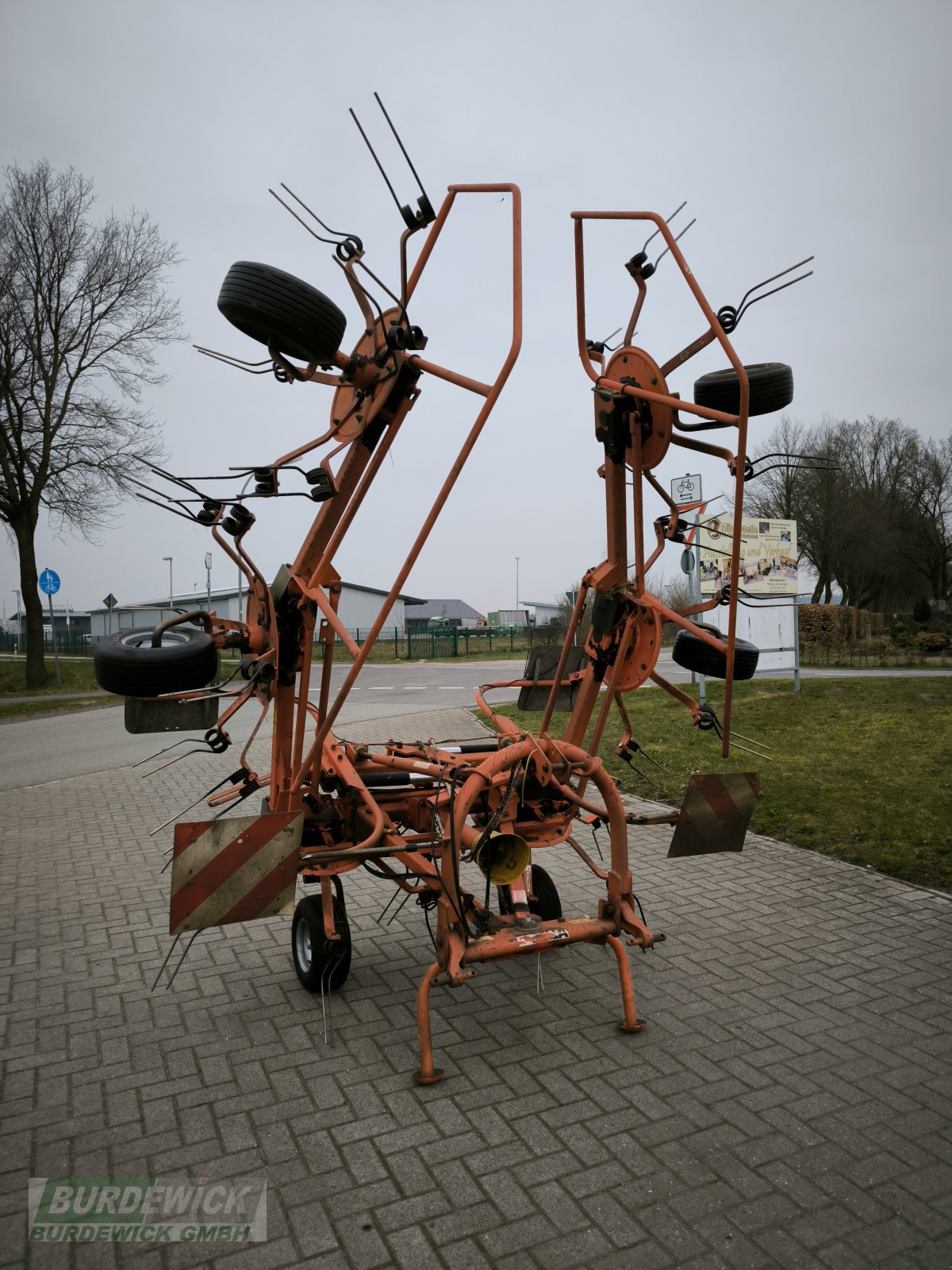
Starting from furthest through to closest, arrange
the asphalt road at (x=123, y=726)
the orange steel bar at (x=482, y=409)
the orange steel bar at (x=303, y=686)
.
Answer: the asphalt road at (x=123, y=726)
the orange steel bar at (x=303, y=686)
the orange steel bar at (x=482, y=409)

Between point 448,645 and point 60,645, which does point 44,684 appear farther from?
point 60,645

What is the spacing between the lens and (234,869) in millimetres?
3377

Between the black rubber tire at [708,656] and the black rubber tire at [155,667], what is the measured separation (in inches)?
81.9

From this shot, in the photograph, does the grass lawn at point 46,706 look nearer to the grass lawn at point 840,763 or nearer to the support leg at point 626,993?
the grass lawn at point 840,763

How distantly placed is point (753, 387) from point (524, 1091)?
293cm

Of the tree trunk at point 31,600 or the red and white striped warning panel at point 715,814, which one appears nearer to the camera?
the red and white striped warning panel at point 715,814

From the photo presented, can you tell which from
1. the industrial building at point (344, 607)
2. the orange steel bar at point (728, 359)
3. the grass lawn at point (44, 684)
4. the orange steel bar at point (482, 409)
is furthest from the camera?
the industrial building at point (344, 607)

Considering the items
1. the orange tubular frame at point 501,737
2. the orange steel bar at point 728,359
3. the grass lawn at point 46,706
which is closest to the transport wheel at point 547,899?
the orange tubular frame at point 501,737

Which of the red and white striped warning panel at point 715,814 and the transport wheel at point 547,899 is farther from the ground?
the red and white striped warning panel at point 715,814

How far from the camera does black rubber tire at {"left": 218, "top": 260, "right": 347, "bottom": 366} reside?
3.19 m

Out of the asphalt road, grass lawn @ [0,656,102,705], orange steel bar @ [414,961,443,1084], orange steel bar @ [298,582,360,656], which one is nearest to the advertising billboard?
the asphalt road

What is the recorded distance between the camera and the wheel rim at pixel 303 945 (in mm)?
4148

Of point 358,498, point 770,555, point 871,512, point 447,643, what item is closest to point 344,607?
point 447,643

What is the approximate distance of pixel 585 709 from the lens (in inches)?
169
